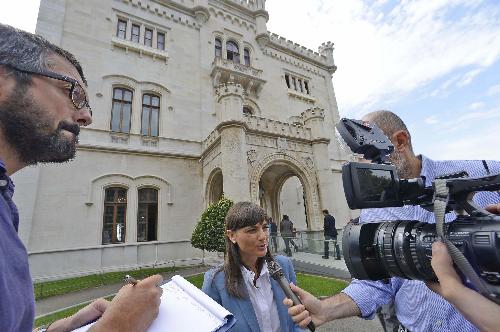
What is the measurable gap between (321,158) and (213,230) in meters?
6.36

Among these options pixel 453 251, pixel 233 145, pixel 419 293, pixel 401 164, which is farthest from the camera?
pixel 233 145

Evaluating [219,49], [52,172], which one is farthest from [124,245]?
[219,49]

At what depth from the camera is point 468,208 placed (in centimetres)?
102

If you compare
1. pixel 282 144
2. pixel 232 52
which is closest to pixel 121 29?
pixel 232 52

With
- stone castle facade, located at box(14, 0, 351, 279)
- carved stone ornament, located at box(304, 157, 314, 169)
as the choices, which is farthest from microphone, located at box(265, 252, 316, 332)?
carved stone ornament, located at box(304, 157, 314, 169)

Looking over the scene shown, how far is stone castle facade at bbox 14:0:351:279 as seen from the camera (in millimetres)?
9938

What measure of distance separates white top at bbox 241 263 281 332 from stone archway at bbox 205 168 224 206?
30.2 feet

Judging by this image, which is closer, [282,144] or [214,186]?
[282,144]

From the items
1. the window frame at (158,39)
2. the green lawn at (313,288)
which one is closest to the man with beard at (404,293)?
the green lawn at (313,288)

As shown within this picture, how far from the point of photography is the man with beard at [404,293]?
145cm

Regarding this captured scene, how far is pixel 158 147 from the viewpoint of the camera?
1244cm

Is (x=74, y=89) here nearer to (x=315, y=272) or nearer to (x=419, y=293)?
(x=419, y=293)

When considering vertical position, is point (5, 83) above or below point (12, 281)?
above

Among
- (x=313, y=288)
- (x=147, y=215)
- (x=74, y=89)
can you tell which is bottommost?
(x=313, y=288)
